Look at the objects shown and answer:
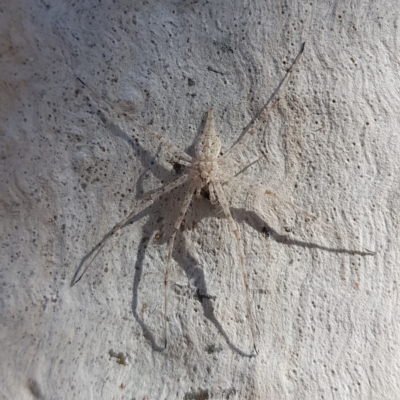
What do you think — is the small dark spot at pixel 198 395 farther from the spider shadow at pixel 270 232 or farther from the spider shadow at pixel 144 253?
the spider shadow at pixel 270 232

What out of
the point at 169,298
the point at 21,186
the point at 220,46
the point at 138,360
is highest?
the point at 220,46

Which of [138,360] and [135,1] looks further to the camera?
[135,1]

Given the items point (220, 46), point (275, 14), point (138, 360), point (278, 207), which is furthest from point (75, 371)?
point (275, 14)

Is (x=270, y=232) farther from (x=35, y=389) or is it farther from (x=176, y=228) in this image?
(x=35, y=389)

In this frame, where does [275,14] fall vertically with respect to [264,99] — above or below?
above

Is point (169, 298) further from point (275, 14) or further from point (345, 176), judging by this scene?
point (275, 14)

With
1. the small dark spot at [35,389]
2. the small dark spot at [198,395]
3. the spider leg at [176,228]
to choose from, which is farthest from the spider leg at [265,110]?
the small dark spot at [35,389]

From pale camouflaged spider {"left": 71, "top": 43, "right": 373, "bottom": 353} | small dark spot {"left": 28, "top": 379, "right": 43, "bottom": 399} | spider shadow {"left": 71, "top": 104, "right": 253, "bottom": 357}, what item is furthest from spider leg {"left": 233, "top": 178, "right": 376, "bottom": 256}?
small dark spot {"left": 28, "top": 379, "right": 43, "bottom": 399}

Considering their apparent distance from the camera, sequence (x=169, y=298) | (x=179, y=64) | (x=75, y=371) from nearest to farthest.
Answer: (x=75, y=371) < (x=169, y=298) < (x=179, y=64)
